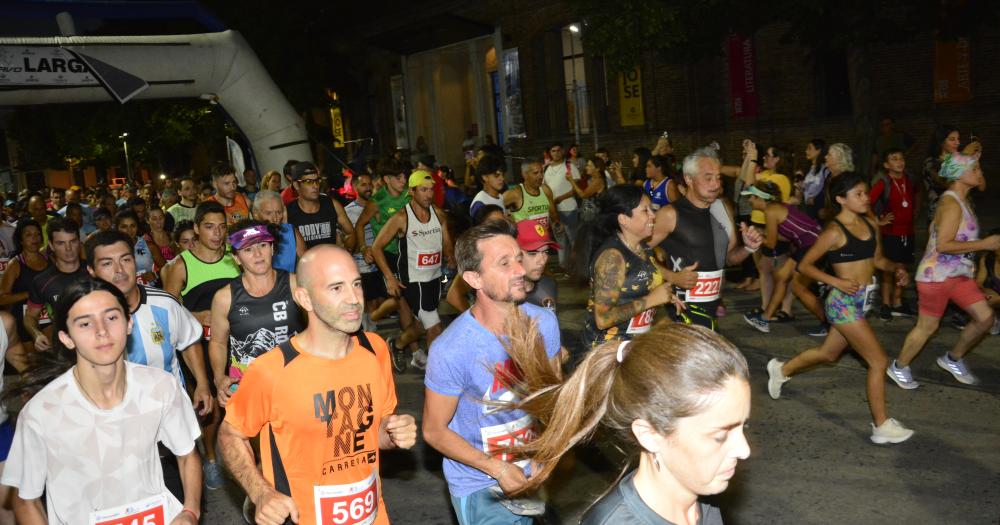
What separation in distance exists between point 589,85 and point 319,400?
24473 mm

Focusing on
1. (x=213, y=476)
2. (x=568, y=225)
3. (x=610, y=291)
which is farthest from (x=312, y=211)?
(x=568, y=225)

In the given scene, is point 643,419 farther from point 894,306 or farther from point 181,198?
point 181,198

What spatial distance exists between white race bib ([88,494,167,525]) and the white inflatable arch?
416 inches

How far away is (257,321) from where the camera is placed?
201 inches

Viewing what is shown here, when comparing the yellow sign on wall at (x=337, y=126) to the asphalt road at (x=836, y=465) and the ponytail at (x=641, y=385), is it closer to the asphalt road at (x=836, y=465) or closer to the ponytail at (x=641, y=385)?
the asphalt road at (x=836, y=465)

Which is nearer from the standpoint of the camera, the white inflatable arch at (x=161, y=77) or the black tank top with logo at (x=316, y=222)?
the black tank top with logo at (x=316, y=222)

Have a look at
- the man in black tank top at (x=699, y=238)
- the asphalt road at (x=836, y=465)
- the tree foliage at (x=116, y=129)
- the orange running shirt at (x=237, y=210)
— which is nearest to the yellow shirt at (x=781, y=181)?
the asphalt road at (x=836, y=465)

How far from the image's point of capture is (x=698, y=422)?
1.97m

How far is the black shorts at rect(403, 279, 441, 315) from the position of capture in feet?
27.8

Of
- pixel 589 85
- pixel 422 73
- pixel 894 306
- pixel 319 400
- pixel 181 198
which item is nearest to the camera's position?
pixel 319 400

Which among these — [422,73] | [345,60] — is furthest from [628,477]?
[345,60]

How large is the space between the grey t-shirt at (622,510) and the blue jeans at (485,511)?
1.45 metres

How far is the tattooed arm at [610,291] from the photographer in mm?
4824

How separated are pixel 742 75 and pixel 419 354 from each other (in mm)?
16841
